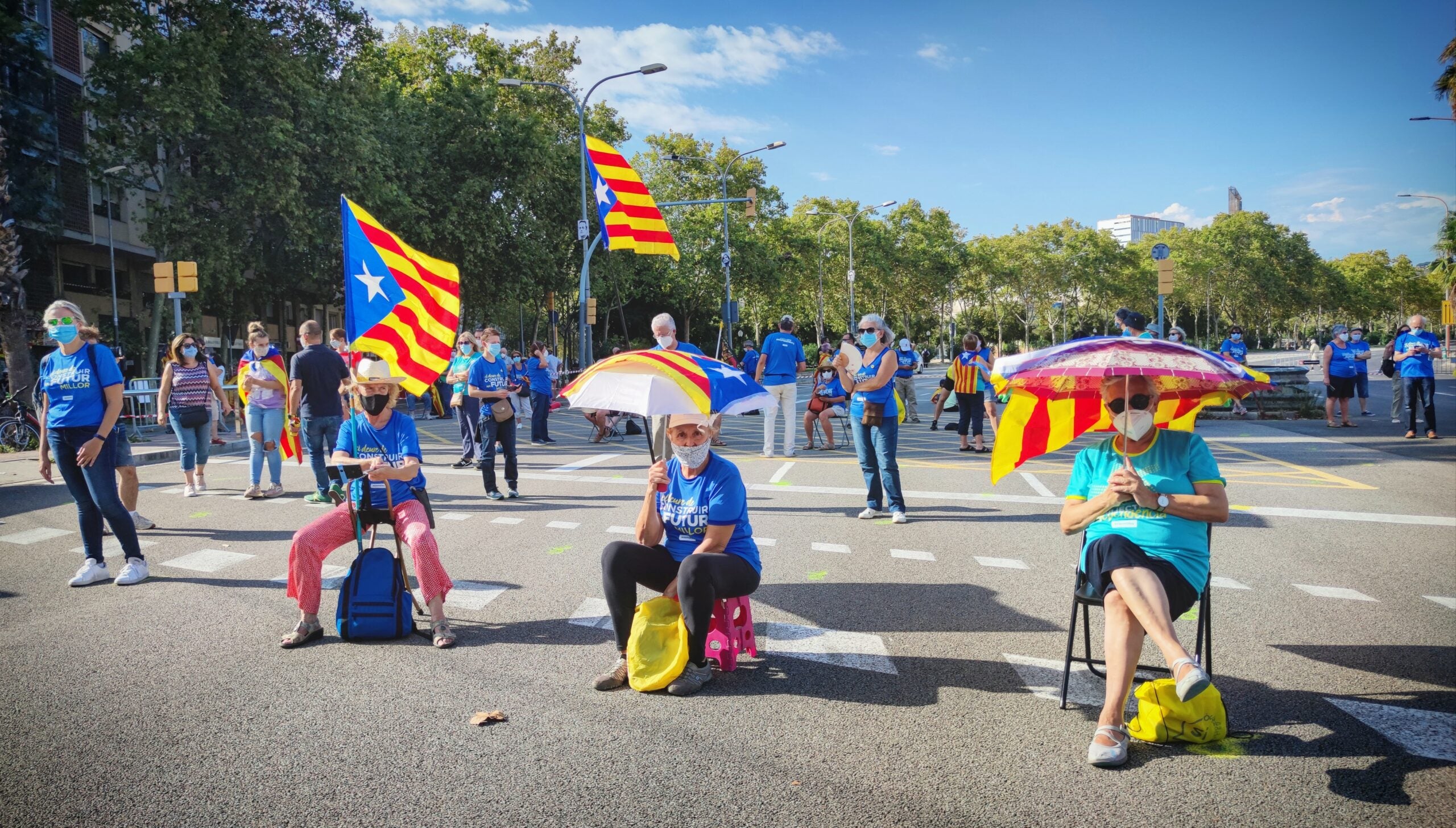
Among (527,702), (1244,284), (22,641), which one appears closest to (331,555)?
(22,641)

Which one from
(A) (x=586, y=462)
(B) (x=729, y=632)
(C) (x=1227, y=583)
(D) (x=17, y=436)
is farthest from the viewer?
(D) (x=17, y=436)

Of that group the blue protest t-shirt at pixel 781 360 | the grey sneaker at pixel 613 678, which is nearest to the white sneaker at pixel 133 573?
the grey sneaker at pixel 613 678

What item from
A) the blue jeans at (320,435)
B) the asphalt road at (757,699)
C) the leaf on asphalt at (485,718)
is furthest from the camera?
the blue jeans at (320,435)

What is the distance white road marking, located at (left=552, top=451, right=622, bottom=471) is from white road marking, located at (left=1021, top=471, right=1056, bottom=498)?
5840 mm

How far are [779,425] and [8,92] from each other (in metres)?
18.5

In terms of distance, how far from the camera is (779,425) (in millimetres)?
20641

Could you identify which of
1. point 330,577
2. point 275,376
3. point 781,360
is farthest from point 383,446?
point 781,360

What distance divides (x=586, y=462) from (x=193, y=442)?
5003mm

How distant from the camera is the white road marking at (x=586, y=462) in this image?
490 inches

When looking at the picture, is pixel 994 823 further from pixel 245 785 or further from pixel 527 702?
pixel 245 785

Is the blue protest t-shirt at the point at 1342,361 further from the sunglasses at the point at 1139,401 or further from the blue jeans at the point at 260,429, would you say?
the blue jeans at the point at 260,429

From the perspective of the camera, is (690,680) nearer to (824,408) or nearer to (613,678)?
(613,678)

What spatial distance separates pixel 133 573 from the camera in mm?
6273

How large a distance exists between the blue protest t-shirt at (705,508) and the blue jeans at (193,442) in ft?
25.8
